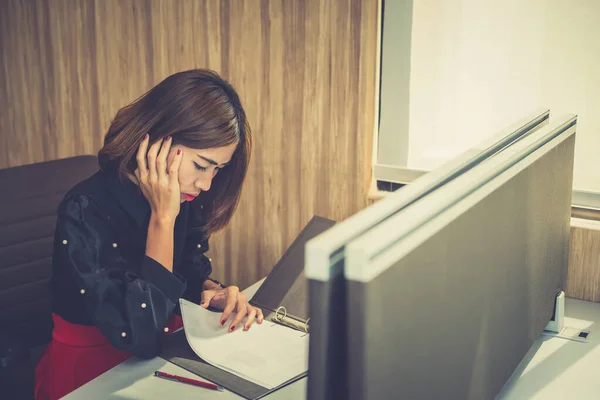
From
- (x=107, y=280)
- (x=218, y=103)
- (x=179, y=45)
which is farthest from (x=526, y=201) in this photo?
(x=179, y=45)

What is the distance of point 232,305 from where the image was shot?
55.6 inches

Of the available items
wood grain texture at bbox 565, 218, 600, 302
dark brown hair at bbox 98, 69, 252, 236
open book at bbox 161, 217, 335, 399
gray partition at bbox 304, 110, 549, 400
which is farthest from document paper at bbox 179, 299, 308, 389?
wood grain texture at bbox 565, 218, 600, 302

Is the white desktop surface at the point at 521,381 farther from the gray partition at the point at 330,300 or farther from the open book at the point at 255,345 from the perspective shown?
the gray partition at the point at 330,300

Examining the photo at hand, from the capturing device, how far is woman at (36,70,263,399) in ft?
4.25

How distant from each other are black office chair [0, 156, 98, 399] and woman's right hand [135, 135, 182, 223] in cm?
32

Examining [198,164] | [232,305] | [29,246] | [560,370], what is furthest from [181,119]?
[560,370]

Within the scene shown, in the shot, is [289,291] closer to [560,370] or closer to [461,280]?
[560,370]

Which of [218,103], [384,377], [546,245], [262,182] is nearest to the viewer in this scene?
[384,377]

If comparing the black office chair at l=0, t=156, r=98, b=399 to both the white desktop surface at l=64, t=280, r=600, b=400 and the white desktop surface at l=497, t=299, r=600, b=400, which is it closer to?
the white desktop surface at l=64, t=280, r=600, b=400

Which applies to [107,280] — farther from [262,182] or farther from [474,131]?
[474,131]

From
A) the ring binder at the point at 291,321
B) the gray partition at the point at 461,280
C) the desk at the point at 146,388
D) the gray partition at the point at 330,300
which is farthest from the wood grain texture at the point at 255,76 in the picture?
the gray partition at the point at 330,300

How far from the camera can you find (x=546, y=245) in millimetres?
1203

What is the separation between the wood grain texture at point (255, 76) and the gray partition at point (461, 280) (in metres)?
0.65

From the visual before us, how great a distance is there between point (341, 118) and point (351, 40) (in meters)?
0.20
